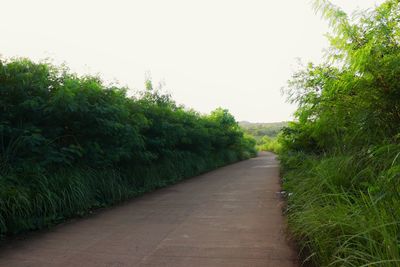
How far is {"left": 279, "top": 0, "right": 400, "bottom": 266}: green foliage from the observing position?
2828 mm

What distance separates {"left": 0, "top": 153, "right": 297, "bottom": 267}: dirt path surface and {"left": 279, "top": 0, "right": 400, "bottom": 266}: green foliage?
63cm

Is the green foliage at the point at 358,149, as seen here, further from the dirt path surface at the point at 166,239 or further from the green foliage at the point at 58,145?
the green foliage at the point at 58,145

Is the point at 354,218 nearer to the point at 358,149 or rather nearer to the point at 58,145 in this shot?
the point at 358,149

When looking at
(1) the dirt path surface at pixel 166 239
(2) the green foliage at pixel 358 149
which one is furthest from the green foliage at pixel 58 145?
(2) the green foliage at pixel 358 149

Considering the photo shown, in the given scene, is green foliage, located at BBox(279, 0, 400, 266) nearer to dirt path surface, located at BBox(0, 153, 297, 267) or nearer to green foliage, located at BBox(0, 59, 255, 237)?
dirt path surface, located at BBox(0, 153, 297, 267)

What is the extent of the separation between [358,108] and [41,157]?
5.53 meters

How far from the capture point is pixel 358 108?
4289 millimetres

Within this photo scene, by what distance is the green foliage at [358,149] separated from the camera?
2.83m

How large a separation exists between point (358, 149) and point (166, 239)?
3.18m

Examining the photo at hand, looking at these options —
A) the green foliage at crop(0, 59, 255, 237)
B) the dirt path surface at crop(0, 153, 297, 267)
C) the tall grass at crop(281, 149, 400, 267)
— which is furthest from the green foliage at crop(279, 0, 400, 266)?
the green foliage at crop(0, 59, 255, 237)

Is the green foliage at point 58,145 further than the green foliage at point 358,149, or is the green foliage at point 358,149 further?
the green foliage at point 58,145

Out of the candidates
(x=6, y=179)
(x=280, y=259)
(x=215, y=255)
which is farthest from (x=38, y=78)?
(x=280, y=259)

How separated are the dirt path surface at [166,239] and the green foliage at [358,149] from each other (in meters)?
0.63

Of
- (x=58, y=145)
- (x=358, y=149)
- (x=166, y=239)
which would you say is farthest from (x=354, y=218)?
(x=58, y=145)
